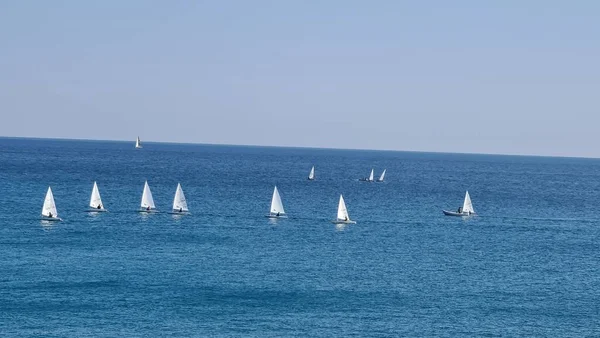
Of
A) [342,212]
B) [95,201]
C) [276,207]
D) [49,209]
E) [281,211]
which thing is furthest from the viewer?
[281,211]

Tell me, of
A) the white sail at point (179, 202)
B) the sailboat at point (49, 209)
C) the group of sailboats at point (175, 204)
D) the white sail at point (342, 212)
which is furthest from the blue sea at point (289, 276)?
the white sail at point (179, 202)

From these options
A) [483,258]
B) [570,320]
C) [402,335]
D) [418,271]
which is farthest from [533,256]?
[402,335]

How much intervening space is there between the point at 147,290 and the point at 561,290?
41.9 metres

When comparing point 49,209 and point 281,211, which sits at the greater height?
point 281,211

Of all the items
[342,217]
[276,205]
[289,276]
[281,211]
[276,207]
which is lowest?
[289,276]

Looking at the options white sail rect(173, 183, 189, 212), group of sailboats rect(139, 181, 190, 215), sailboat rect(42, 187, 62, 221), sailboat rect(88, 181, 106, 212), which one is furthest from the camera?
group of sailboats rect(139, 181, 190, 215)

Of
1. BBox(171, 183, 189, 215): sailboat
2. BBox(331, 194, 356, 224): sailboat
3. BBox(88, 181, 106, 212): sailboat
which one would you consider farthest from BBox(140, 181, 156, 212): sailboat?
BBox(331, 194, 356, 224): sailboat

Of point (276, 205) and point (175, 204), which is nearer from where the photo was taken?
point (276, 205)

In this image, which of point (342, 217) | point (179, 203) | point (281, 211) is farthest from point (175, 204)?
point (342, 217)

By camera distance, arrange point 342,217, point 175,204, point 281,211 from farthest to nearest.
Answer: point 175,204 < point 281,211 < point 342,217

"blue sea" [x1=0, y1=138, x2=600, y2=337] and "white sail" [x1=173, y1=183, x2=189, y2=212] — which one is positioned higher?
"white sail" [x1=173, y1=183, x2=189, y2=212]

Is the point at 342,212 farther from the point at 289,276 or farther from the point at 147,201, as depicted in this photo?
the point at 289,276

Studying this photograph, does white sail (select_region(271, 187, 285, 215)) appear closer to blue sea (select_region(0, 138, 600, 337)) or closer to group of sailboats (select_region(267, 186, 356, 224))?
group of sailboats (select_region(267, 186, 356, 224))

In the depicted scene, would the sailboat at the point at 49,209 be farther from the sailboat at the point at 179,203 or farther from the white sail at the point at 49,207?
the sailboat at the point at 179,203
